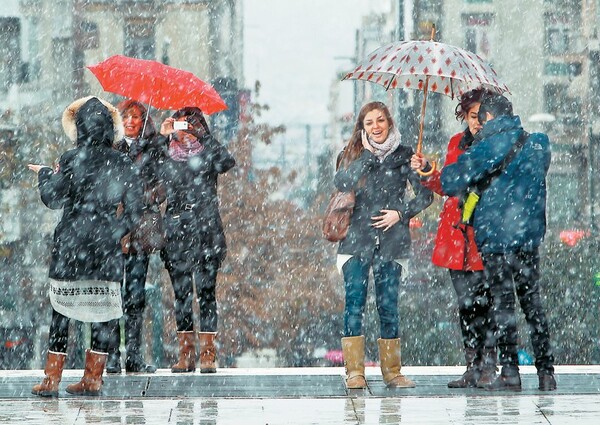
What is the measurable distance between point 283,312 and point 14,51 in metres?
12.9

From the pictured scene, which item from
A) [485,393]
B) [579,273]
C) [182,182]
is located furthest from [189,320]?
[579,273]

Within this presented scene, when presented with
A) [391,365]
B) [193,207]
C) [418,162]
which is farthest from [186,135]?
[391,365]

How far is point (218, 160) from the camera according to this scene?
7.79 metres

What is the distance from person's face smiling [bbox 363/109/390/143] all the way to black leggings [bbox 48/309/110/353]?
71.0 inches

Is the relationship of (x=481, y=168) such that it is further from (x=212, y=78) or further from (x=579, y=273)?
(x=212, y=78)

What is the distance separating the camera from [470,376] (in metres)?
7.24

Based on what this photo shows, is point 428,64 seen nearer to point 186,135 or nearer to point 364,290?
point 364,290

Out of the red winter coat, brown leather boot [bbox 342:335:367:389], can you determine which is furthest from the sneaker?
brown leather boot [bbox 342:335:367:389]

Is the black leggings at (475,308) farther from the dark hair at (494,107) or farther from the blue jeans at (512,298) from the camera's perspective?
the dark hair at (494,107)

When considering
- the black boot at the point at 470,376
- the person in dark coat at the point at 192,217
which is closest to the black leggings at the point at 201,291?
the person in dark coat at the point at 192,217

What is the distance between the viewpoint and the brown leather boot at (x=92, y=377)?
6910mm

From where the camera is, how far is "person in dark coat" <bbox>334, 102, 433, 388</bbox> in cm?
720

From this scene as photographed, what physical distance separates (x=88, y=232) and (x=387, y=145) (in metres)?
1.72

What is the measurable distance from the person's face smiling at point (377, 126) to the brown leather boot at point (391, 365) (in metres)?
1.15
